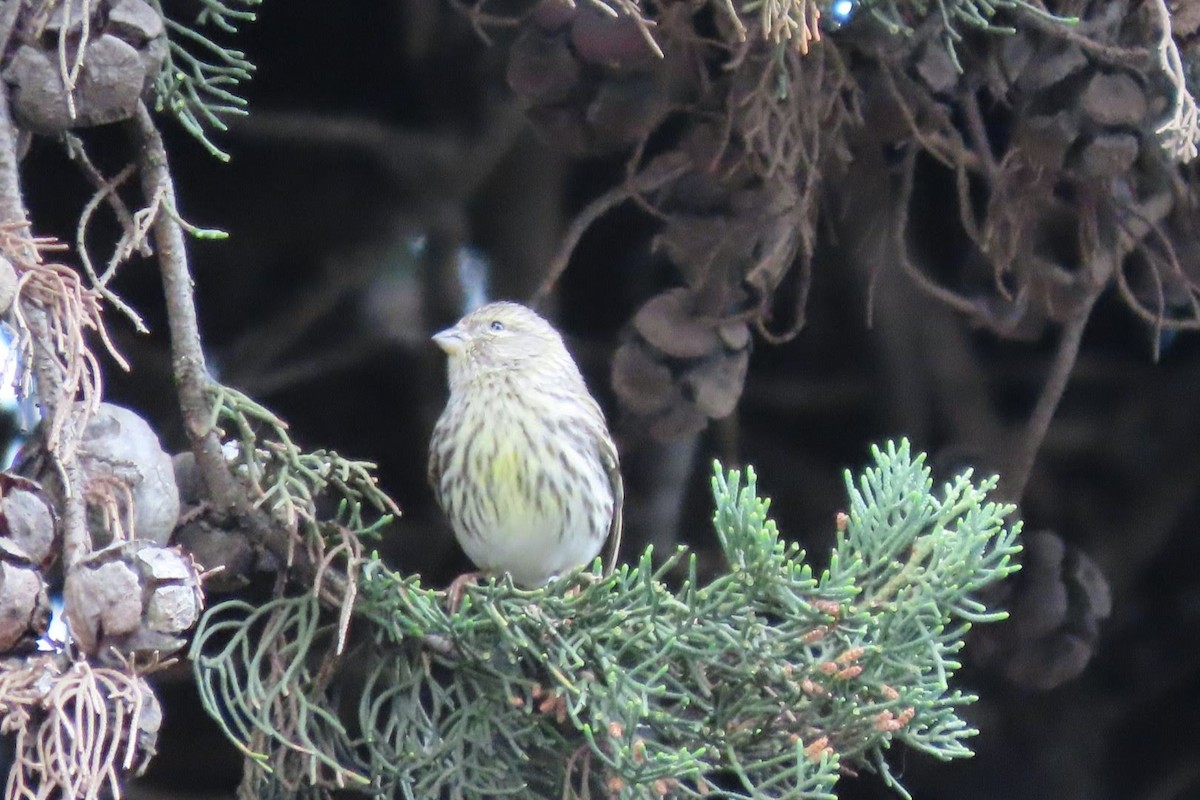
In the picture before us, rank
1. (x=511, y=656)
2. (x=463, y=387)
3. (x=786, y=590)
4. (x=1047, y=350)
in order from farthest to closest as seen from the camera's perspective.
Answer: (x=1047, y=350), (x=463, y=387), (x=511, y=656), (x=786, y=590)

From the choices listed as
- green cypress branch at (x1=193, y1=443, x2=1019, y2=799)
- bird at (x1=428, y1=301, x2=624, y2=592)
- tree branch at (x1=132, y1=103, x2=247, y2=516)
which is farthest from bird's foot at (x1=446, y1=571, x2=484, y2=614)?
bird at (x1=428, y1=301, x2=624, y2=592)

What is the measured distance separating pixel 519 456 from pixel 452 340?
0.60 feet

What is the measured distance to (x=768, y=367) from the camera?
2854mm

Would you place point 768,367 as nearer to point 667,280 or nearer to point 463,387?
point 667,280

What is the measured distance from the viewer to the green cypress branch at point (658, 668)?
1.63 metres

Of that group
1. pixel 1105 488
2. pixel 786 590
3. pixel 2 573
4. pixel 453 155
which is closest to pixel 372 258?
pixel 453 155

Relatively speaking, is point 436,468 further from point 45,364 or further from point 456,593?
point 45,364

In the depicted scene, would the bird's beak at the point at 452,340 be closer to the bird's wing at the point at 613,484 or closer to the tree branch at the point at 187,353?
the bird's wing at the point at 613,484

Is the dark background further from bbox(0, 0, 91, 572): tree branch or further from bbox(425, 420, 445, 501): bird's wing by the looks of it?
bbox(0, 0, 91, 572): tree branch

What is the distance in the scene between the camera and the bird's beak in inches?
102

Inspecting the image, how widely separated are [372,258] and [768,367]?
0.60 m

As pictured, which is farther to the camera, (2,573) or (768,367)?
(768,367)

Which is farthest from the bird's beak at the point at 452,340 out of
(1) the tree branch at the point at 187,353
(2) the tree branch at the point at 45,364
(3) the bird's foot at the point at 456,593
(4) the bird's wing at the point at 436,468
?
(2) the tree branch at the point at 45,364

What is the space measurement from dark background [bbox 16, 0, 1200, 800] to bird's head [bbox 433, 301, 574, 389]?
0.14 meters
